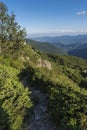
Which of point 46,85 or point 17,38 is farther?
point 17,38

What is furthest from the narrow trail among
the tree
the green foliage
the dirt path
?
the tree

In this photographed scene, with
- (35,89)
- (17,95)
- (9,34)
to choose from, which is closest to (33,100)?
(17,95)

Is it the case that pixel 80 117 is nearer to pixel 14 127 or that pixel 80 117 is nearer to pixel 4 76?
pixel 14 127

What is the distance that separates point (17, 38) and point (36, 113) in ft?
123

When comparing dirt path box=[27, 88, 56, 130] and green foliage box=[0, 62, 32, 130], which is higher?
green foliage box=[0, 62, 32, 130]

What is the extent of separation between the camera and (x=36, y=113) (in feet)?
71.9

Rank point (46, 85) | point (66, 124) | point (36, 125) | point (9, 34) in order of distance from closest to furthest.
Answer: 1. point (66, 124)
2. point (36, 125)
3. point (46, 85)
4. point (9, 34)

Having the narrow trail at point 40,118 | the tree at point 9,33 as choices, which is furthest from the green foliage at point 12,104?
the tree at point 9,33

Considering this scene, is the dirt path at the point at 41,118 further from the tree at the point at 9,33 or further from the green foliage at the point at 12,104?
the tree at the point at 9,33

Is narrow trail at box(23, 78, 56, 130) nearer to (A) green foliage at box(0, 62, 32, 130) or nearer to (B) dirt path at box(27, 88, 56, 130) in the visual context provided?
(B) dirt path at box(27, 88, 56, 130)

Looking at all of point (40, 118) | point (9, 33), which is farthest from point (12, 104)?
point (9, 33)

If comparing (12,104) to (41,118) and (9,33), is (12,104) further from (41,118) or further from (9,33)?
(9,33)

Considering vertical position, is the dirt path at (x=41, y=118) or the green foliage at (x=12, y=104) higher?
the green foliage at (x=12, y=104)

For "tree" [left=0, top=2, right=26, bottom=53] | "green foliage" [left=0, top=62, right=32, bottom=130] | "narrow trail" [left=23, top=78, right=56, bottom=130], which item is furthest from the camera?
"tree" [left=0, top=2, right=26, bottom=53]
